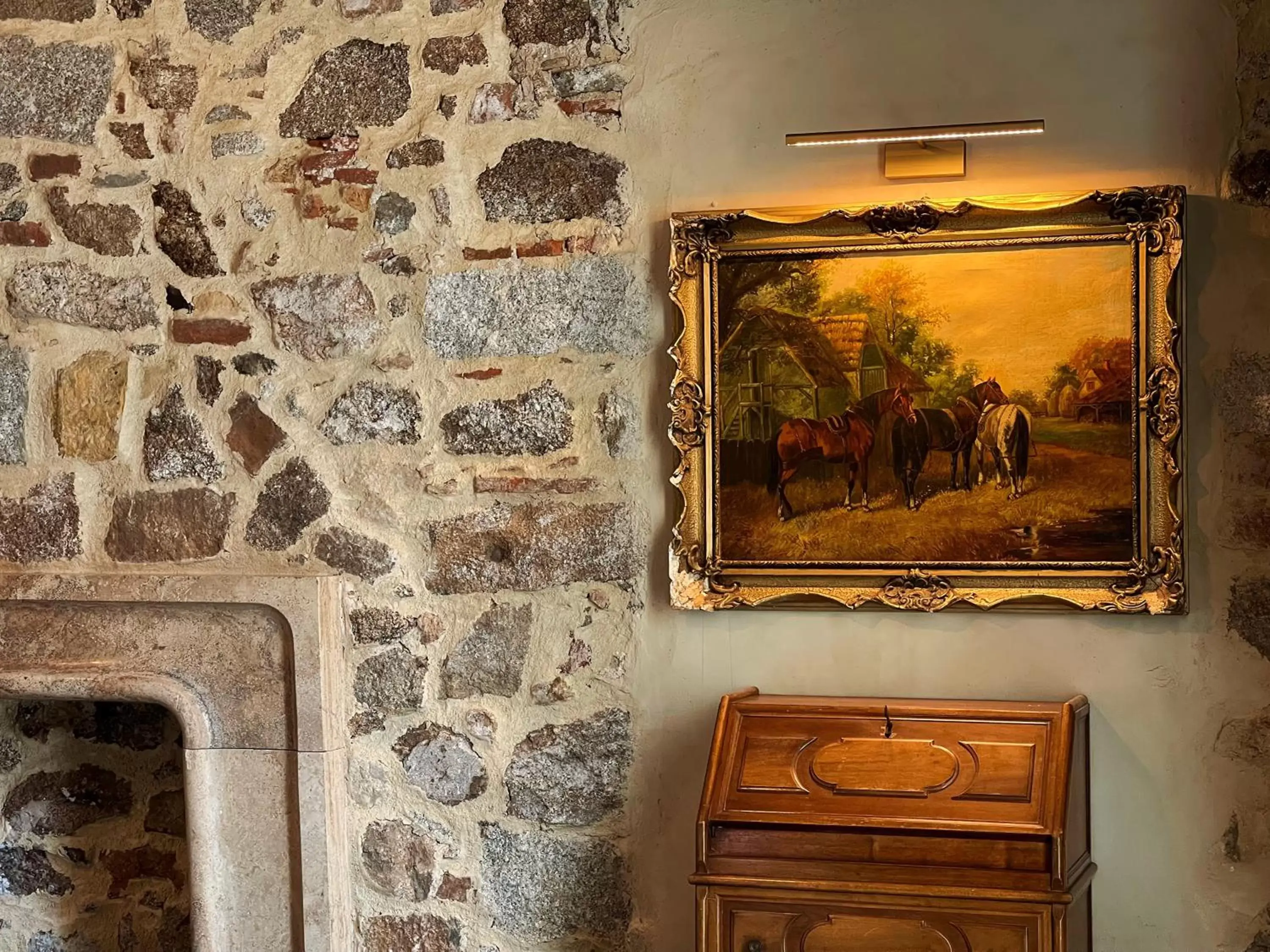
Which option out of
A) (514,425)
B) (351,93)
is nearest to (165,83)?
(351,93)

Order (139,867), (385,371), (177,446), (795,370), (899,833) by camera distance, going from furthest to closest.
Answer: (139,867) → (177,446) → (385,371) → (795,370) → (899,833)

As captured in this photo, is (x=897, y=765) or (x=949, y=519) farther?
(x=949, y=519)

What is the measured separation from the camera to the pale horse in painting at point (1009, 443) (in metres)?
2.43

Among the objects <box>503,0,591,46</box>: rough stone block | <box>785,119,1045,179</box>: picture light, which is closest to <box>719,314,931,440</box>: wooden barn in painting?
<box>785,119,1045,179</box>: picture light

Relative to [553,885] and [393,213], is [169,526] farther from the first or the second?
[553,885]

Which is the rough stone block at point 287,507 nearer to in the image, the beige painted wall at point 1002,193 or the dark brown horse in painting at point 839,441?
the beige painted wall at point 1002,193

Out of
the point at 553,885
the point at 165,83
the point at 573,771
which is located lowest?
the point at 553,885

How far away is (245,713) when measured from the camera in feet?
9.14

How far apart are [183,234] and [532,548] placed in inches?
39.2

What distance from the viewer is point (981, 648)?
250 centimetres

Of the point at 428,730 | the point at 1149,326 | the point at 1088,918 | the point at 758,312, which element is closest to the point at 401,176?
the point at 758,312

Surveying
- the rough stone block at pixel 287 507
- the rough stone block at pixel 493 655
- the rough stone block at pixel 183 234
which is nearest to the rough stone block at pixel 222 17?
the rough stone block at pixel 183 234

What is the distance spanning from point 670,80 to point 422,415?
0.82 metres

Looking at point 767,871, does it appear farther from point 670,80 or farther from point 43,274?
point 43,274
